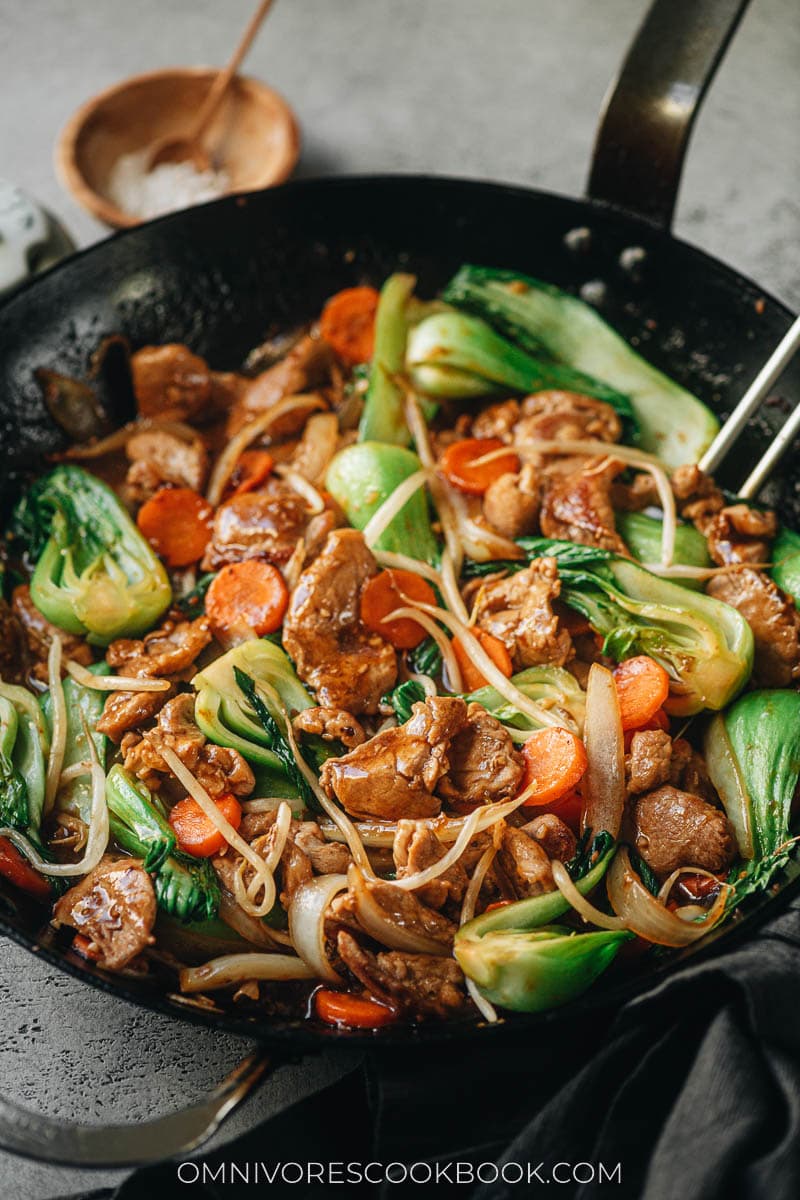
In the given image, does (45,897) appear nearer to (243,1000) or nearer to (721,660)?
(243,1000)

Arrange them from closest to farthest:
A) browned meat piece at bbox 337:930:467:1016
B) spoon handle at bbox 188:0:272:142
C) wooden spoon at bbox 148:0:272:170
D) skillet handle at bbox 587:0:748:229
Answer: browned meat piece at bbox 337:930:467:1016
skillet handle at bbox 587:0:748:229
spoon handle at bbox 188:0:272:142
wooden spoon at bbox 148:0:272:170

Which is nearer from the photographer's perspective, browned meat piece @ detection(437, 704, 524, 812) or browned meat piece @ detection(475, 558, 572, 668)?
browned meat piece @ detection(437, 704, 524, 812)

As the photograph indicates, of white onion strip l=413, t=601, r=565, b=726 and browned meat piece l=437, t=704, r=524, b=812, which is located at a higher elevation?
white onion strip l=413, t=601, r=565, b=726

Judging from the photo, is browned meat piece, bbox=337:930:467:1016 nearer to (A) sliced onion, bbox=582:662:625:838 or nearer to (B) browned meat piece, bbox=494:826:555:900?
(B) browned meat piece, bbox=494:826:555:900

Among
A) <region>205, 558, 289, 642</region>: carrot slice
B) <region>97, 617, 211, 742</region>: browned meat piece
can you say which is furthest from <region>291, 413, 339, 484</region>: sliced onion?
<region>97, 617, 211, 742</region>: browned meat piece

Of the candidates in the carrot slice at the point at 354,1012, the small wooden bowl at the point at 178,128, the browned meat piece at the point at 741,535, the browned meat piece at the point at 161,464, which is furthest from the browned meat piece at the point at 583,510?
the small wooden bowl at the point at 178,128

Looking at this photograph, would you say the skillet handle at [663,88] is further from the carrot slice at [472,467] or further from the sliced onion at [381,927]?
the sliced onion at [381,927]

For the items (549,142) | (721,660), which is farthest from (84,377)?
(549,142)
